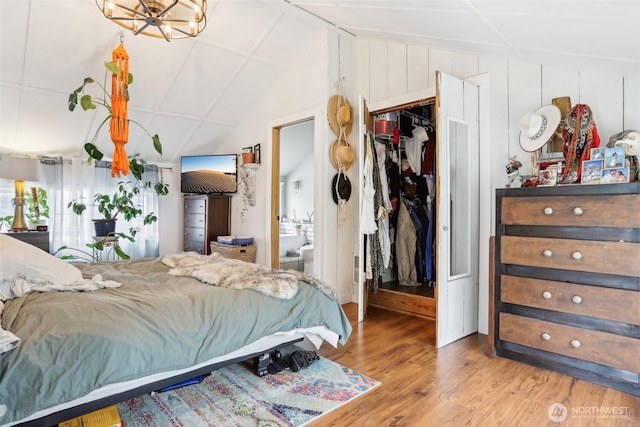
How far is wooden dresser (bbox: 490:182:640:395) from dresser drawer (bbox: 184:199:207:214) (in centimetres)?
358

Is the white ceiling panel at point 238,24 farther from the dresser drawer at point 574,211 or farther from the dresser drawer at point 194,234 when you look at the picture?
the dresser drawer at point 574,211

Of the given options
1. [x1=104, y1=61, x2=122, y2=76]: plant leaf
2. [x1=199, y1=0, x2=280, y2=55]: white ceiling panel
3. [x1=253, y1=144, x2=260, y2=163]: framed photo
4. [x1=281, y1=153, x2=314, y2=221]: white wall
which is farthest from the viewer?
[x1=281, y1=153, x2=314, y2=221]: white wall

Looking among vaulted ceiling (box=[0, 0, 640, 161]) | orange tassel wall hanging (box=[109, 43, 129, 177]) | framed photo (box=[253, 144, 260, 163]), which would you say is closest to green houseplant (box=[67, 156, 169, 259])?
vaulted ceiling (box=[0, 0, 640, 161])

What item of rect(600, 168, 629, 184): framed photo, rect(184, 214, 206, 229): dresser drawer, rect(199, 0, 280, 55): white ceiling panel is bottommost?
rect(184, 214, 206, 229): dresser drawer

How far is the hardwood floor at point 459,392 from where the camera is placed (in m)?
1.82

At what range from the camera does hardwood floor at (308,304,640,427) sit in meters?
1.82

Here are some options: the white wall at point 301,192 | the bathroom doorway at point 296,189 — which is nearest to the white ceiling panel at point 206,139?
the bathroom doorway at point 296,189

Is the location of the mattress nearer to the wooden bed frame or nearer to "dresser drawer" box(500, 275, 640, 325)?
the wooden bed frame

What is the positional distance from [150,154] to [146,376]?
399cm

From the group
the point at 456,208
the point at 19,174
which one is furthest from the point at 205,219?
the point at 456,208

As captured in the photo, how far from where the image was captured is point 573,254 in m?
2.22

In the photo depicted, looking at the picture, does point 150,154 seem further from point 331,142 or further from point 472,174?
point 472,174

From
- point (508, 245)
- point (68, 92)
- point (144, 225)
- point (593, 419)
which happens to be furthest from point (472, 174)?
point (144, 225)

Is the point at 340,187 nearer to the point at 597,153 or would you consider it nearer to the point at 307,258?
the point at 307,258
